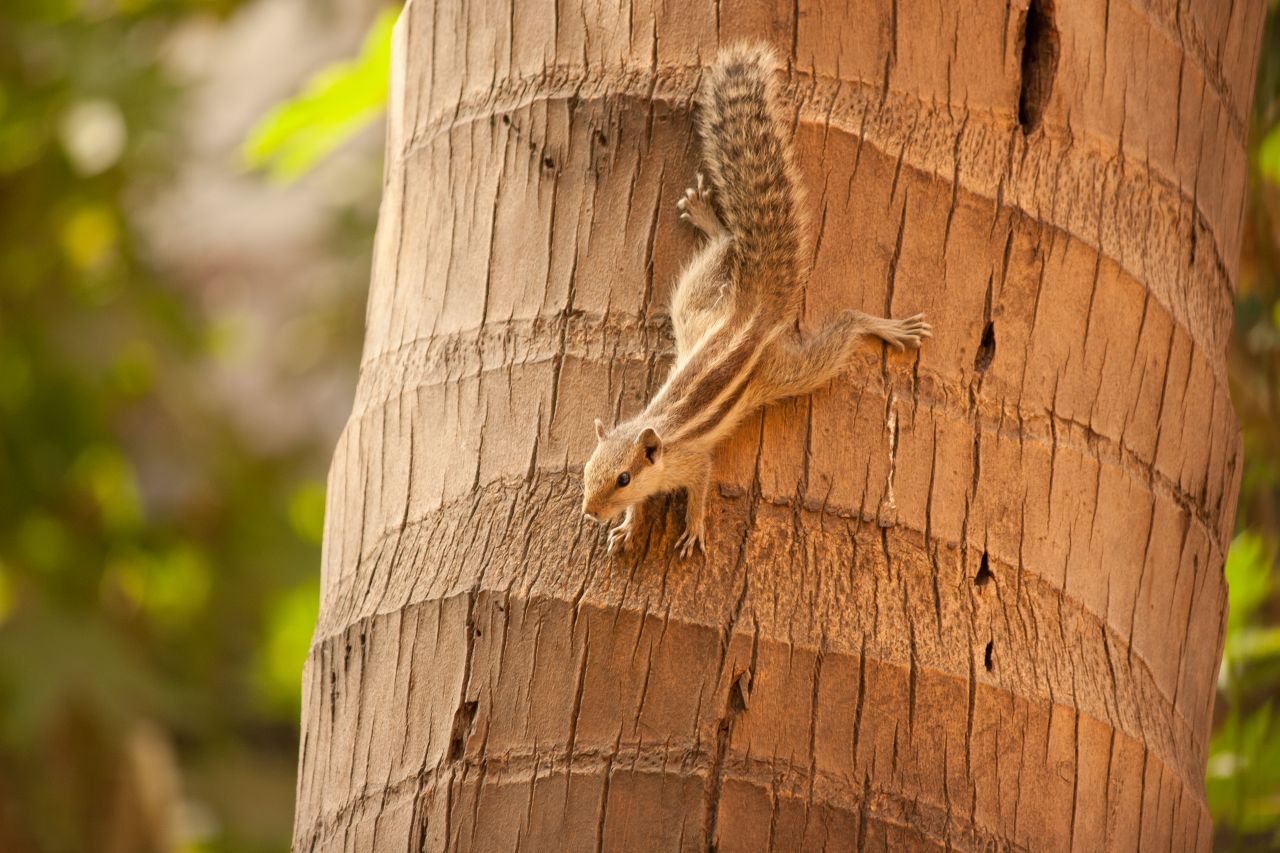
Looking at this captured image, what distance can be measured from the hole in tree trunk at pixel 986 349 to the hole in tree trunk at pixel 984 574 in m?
0.36

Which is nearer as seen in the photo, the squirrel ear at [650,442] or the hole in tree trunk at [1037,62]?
the squirrel ear at [650,442]

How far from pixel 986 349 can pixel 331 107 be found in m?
2.01

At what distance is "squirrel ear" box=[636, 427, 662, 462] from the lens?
9.20 feet

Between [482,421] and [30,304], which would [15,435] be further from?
[482,421]

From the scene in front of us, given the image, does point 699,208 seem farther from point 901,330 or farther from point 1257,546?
point 1257,546

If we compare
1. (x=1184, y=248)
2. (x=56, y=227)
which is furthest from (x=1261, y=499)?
(x=56, y=227)

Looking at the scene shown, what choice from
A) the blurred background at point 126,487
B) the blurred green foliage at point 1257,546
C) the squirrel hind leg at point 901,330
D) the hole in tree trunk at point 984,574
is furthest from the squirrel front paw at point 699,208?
the blurred background at point 126,487

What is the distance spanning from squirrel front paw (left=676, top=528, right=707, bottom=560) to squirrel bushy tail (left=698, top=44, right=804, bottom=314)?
553 millimetres

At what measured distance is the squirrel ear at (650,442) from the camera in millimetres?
2803

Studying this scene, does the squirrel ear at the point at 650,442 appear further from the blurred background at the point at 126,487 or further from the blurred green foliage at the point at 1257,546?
the blurred background at the point at 126,487

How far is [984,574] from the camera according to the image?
2654 mm

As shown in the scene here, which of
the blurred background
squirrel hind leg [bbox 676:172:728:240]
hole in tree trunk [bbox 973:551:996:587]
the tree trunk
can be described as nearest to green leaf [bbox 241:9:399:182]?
the tree trunk

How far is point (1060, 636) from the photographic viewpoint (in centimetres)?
268

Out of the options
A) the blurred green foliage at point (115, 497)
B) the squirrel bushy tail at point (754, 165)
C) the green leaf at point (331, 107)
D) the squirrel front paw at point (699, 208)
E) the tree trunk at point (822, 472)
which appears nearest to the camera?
the tree trunk at point (822, 472)
